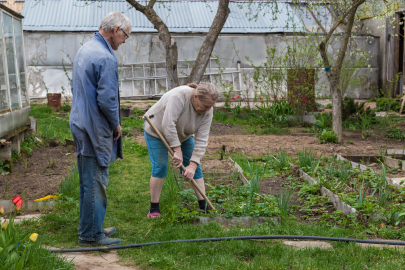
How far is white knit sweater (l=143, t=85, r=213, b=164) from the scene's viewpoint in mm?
3805

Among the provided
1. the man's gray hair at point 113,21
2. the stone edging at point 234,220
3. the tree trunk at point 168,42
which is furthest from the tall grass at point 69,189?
the tree trunk at point 168,42

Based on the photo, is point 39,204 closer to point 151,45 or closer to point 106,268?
point 106,268

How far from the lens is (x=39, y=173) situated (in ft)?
19.3

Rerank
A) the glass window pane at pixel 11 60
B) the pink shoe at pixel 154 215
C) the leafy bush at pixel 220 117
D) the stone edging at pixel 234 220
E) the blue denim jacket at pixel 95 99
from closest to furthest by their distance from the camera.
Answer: the blue denim jacket at pixel 95 99
the stone edging at pixel 234 220
the pink shoe at pixel 154 215
the glass window pane at pixel 11 60
the leafy bush at pixel 220 117

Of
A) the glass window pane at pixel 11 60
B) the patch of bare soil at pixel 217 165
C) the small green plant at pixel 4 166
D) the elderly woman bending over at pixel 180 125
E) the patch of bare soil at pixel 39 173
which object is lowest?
the patch of bare soil at pixel 217 165

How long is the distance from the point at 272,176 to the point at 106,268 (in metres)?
3.28

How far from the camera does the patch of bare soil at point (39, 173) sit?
4.96m

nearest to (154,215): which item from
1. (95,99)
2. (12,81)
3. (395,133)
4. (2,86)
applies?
(95,99)

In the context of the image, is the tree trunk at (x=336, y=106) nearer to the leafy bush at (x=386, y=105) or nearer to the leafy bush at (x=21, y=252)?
the leafy bush at (x=386, y=105)

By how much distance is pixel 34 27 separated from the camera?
51.8 ft

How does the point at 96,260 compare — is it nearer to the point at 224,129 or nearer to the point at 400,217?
the point at 400,217

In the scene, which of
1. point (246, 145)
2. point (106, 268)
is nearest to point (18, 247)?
point (106, 268)

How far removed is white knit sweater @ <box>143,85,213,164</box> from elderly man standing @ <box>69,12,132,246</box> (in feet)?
1.83

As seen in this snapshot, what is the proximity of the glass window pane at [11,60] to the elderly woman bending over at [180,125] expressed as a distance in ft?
12.7
